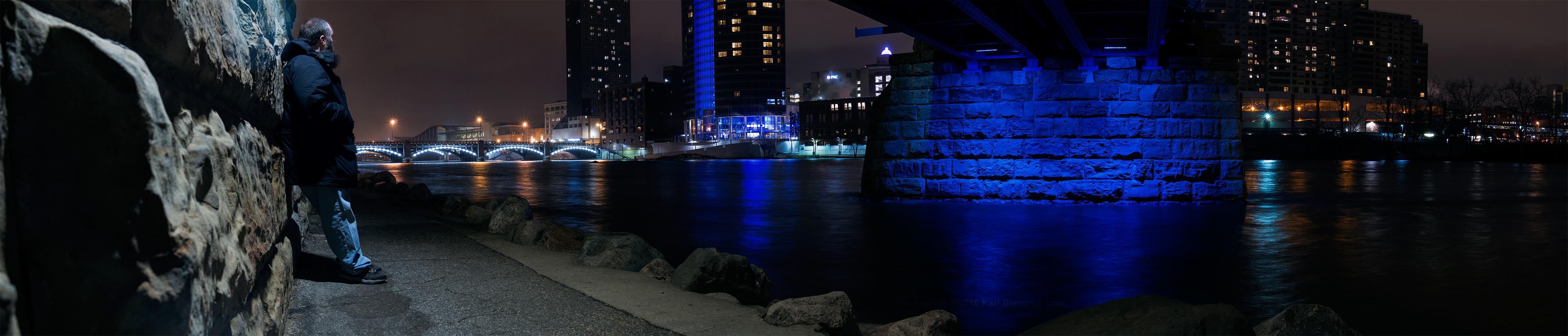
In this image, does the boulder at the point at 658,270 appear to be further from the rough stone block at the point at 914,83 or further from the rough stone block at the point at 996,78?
the rough stone block at the point at 996,78

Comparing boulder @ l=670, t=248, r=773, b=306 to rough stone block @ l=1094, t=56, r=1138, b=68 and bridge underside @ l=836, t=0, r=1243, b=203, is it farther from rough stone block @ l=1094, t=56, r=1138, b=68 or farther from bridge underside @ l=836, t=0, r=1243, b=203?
rough stone block @ l=1094, t=56, r=1138, b=68

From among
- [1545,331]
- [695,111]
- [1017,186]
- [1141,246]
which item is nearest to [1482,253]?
[1141,246]

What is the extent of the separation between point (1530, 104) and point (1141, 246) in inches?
3318

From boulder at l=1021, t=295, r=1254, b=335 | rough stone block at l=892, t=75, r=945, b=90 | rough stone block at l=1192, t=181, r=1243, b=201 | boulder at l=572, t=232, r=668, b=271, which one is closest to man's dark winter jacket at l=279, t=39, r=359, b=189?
boulder at l=572, t=232, r=668, b=271

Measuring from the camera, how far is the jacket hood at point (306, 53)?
173 inches

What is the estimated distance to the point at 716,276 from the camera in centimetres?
524

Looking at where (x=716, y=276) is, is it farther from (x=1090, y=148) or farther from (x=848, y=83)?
(x=848, y=83)

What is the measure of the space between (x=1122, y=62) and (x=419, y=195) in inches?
491

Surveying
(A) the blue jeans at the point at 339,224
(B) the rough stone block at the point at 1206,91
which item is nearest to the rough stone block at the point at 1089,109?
(B) the rough stone block at the point at 1206,91

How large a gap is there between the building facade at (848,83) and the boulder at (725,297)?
16186 centimetres

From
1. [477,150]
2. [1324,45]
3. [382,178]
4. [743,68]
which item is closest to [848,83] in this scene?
[743,68]

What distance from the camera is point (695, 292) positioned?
513 centimetres

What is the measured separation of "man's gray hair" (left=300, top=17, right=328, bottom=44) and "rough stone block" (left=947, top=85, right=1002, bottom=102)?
38.4 ft

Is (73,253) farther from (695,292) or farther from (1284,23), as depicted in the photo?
(1284,23)
